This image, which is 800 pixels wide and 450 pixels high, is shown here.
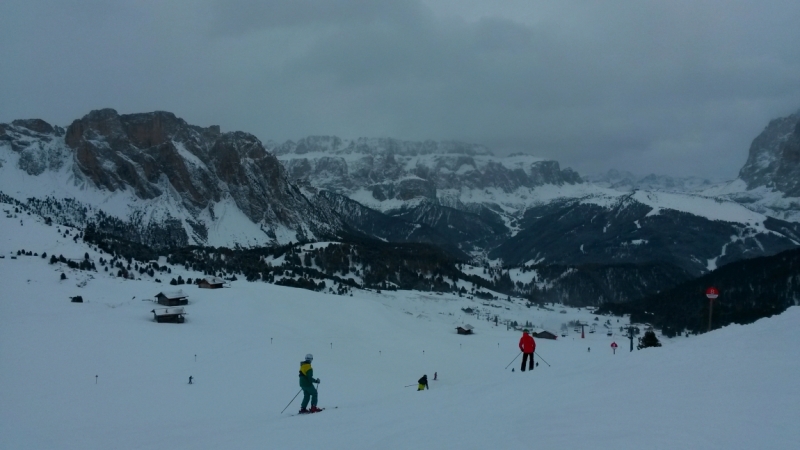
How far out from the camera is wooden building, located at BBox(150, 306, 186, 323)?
58.9 meters

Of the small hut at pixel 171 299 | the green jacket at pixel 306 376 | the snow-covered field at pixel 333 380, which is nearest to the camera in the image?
the snow-covered field at pixel 333 380

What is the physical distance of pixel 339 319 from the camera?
75562 mm

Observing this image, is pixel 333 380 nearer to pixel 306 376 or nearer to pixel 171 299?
pixel 306 376

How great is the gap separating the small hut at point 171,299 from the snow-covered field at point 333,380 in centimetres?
299

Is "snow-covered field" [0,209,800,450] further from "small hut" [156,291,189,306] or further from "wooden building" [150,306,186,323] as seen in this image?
"small hut" [156,291,189,306]

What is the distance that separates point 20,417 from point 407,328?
5891cm

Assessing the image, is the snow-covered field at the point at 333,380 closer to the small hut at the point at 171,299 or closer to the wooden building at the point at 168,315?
the wooden building at the point at 168,315

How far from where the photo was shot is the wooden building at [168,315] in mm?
58938

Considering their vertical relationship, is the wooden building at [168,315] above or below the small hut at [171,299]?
below

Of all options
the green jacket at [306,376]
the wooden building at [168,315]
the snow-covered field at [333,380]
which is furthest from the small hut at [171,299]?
the green jacket at [306,376]

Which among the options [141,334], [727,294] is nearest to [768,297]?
[727,294]

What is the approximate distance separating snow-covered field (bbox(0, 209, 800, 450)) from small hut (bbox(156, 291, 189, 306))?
2.99m

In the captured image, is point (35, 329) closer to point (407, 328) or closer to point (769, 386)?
point (407, 328)

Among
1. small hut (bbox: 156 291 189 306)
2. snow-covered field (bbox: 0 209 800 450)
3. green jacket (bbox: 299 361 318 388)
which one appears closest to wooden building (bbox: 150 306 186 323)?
snow-covered field (bbox: 0 209 800 450)
